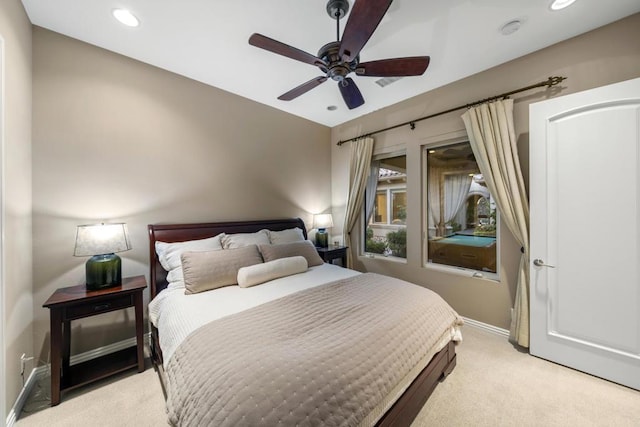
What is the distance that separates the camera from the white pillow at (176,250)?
2.21m

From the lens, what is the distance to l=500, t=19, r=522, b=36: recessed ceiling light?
78.7 inches

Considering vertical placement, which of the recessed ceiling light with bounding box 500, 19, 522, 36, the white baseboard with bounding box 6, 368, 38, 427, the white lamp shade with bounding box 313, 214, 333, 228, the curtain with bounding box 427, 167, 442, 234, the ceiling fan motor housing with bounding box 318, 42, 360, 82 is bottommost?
the white baseboard with bounding box 6, 368, 38, 427

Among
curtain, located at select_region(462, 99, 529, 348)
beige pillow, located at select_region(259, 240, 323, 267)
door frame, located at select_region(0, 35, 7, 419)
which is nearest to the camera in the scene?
door frame, located at select_region(0, 35, 7, 419)

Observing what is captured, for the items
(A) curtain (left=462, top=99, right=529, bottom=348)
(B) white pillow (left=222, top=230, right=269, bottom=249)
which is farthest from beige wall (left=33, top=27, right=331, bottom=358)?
(A) curtain (left=462, top=99, right=529, bottom=348)

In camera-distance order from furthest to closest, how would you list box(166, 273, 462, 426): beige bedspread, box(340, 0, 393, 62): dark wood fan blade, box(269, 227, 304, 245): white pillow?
box(269, 227, 304, 245): white pillow → box(340, 0, 393, 62): dark wood fan blade → box(166, 273, 462, 426): beige bedspread

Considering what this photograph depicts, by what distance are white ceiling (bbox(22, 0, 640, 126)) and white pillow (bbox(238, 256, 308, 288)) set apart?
6.64 ft

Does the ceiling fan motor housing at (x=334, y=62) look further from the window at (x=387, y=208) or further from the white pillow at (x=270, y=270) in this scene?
the window at (x=387, y=208)

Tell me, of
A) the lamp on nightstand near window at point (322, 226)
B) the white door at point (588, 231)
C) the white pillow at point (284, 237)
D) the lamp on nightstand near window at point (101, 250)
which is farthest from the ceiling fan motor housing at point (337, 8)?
the lamp on nightstand near window at point (322, 226)

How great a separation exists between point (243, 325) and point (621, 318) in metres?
2.84

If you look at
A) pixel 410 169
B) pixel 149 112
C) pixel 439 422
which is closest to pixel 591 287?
pixel 439 422

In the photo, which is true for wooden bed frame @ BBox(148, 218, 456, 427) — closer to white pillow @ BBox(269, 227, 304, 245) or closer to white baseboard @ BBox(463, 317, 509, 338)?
white pillow @ BBox(269, 227, 304, 245)

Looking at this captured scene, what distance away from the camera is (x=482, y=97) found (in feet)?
8.82

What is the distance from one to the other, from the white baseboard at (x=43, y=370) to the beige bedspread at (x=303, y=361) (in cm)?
127

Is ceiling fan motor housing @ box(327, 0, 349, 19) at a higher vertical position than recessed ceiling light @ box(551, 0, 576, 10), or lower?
lower
